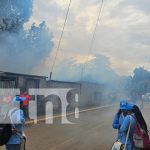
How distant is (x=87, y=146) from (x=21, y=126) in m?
6.31

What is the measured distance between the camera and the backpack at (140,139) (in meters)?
6.32

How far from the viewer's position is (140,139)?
20.9 feet

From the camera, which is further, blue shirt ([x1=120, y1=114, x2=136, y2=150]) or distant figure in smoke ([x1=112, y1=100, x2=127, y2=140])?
distant figure in smoke ([x1=112, y1=100, x2=127, y2=140])

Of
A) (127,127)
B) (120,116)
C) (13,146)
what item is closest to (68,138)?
(120,116)

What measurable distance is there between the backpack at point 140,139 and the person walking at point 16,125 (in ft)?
6.32

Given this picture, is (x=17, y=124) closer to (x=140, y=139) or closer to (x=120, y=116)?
(x=120, y=116)

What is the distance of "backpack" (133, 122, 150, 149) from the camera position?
249 inches

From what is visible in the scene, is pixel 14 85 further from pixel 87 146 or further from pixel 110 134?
pixel 87 146

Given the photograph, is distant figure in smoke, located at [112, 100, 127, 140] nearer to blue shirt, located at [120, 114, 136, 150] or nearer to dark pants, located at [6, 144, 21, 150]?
blue shirt, located at [120, 114, 136, 150]

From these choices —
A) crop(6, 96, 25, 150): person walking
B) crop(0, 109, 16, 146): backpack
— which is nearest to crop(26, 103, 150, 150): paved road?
crop(6, 96, 25, 150): person walking

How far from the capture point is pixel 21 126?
21.5 feet

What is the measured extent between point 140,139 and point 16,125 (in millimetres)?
2084

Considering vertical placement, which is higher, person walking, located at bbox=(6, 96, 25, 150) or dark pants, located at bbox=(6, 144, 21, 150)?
person walking, located at bbox=(6, 96, 25, 150)

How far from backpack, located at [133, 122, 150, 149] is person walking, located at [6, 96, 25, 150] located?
193 centimetres
